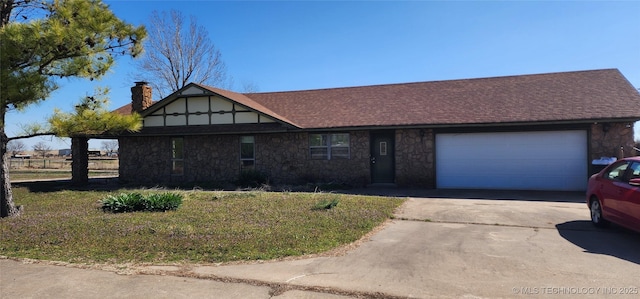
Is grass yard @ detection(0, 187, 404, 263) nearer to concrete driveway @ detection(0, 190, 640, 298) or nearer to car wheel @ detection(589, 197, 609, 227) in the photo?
concrete driveway @ detection(0, 190, 640, 298)

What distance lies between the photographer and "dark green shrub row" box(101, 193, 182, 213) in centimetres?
980

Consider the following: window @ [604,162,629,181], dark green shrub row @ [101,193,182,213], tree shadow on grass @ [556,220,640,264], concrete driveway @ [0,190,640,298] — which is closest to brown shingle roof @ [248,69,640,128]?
window @ [604,162,629,181]

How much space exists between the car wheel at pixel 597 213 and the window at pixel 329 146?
9249mm

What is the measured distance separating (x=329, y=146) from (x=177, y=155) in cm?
701

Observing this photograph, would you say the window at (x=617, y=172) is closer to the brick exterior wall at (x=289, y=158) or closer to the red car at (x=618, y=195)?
the red car at (x=618, y=195)

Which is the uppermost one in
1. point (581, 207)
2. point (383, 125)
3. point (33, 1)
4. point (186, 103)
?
point (33, 1)

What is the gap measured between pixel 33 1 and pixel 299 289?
9.41 metres

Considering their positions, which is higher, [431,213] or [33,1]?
[33,1]

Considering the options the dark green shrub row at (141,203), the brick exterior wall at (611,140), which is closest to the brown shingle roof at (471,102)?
the brick exterior wall at (611,140)

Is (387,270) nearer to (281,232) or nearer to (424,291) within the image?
(424,291)

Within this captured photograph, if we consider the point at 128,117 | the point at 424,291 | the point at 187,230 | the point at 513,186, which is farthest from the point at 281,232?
the point at 513,186

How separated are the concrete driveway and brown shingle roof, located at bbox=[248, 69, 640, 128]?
7308 mm

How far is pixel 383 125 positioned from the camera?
1522 centimetres

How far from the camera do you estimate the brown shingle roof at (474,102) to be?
14.0 m
